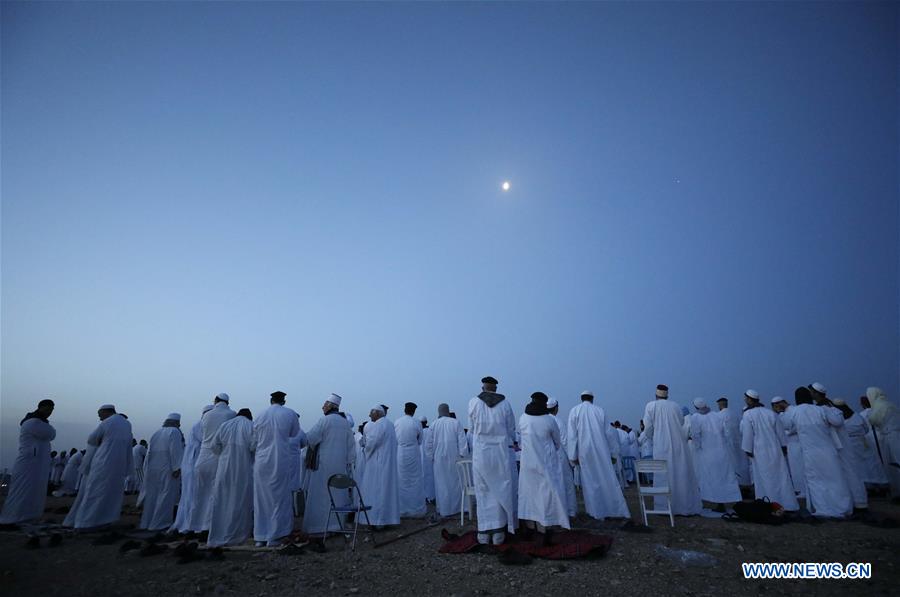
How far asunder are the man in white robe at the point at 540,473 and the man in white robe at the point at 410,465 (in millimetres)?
4380

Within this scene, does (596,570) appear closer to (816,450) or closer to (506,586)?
(506,586)

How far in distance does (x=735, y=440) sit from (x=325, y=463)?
1117 cm

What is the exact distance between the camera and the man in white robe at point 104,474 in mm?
8750

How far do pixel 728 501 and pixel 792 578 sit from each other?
535cm

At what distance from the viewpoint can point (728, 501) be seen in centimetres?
954

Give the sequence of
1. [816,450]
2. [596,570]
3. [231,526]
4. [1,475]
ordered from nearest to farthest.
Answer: [596,570], [231,526], [816,450], [1,475]

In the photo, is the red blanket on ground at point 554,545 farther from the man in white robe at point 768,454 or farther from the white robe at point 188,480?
the white robe at point 188,480

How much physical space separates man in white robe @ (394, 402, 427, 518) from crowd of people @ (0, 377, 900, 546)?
0.08 ft

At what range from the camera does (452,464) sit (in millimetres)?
10836

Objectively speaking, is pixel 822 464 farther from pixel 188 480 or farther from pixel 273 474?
pixel 188 480

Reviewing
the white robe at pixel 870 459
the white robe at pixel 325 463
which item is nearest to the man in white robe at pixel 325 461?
the white robe at pixel 325 463

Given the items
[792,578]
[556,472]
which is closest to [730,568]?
[792,578]

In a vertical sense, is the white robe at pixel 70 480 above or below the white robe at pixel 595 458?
below

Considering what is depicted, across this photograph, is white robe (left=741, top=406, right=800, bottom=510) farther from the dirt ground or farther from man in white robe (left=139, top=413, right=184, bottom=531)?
man in white robe (left=139, top=413, right=184, bottom=531)
